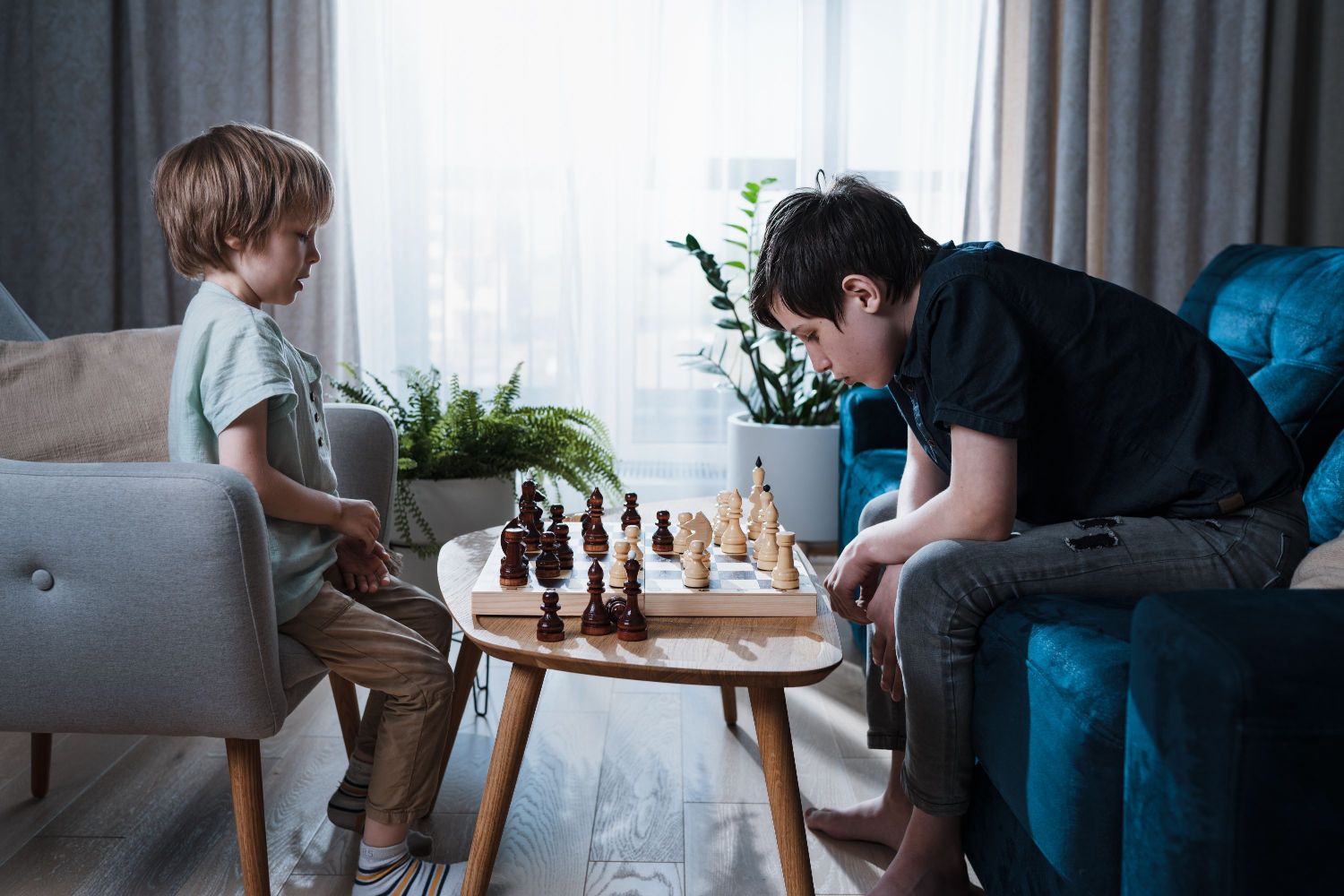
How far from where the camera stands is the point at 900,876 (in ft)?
4.33

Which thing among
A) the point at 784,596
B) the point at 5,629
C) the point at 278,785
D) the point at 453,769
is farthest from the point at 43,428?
the point at 784,596

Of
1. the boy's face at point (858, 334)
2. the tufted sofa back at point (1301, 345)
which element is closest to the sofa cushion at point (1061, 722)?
the boy's face at point (858, 334)

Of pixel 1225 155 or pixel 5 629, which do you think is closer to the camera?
pixel 5 629

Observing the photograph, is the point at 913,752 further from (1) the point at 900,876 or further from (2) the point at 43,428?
(2) the point at 43,428

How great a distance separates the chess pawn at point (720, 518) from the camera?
1661 mm

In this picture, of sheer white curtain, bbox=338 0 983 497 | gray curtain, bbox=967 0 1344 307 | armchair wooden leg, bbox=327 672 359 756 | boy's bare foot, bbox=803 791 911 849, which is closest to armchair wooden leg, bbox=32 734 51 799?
armchair wooden leg, bbox=327 672 359 756

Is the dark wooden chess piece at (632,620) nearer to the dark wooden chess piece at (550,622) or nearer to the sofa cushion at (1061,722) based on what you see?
the dark wooden chess piece at (550,622)

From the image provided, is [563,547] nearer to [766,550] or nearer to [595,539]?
[595,539]

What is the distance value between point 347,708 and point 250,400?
62 cm

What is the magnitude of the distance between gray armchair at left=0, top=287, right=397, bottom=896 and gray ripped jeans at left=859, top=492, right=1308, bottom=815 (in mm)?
Result: 733

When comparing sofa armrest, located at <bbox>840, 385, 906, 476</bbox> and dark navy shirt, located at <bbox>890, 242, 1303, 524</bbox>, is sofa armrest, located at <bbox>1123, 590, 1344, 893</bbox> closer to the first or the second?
dark navy shirt, located at <bbox>890, 242, 1303, 524</bbox>

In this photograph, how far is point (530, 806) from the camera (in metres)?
1.66

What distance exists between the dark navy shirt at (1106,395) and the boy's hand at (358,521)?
721 millimetres

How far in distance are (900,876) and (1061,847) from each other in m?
0.38
